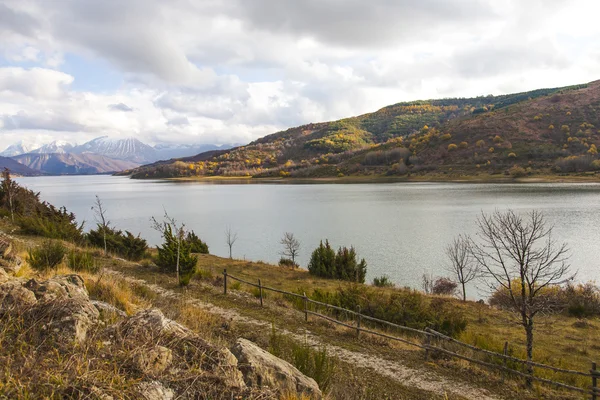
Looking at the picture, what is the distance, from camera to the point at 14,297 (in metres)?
4.59

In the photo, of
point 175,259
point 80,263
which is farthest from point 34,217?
point 175,259

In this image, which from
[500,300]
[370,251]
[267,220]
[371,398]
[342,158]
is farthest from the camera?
[342,158]

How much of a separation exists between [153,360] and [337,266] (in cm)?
2076

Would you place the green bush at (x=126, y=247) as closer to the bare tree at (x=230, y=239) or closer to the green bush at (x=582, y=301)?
the bare tree at (x=230, y=239)

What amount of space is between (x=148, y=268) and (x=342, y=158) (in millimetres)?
158618

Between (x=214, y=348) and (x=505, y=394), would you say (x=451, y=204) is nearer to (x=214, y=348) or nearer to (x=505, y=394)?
(x=505, y=394)

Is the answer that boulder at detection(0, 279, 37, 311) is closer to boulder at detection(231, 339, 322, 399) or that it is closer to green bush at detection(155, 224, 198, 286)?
boulder at detection(231, 339, 322, 399)

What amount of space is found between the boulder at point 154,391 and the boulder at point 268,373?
1064 mm

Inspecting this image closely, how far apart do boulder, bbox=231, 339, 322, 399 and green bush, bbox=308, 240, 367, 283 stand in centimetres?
1875

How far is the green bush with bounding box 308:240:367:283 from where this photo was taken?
23422 mm

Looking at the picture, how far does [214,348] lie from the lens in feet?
13.3

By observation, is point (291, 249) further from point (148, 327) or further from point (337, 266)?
point (148, 327)

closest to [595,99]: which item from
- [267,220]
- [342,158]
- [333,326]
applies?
[342,158]

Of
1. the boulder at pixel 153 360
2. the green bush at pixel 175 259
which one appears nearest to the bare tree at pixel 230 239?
the green bush at pixel 175 259
